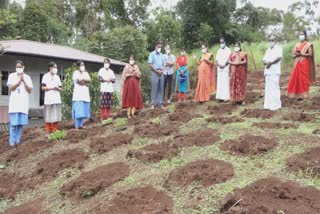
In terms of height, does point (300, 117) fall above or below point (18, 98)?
below

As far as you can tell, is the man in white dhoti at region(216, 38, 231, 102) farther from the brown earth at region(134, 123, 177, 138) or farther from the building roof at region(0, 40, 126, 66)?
the building roof at region(0, 40, 126, 66)

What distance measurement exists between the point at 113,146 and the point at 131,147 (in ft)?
1.16

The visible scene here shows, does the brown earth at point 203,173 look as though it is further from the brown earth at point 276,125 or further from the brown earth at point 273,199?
the brown earth at point 276,125

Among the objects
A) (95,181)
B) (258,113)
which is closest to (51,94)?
(95,181)

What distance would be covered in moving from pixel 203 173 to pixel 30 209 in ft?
8.03

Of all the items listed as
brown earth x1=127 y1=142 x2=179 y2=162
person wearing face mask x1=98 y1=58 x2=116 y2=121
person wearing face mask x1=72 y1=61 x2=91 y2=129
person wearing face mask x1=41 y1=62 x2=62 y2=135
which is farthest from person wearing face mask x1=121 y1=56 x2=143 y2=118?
brown earth x1=127 y1=142 x2=179 y2=162

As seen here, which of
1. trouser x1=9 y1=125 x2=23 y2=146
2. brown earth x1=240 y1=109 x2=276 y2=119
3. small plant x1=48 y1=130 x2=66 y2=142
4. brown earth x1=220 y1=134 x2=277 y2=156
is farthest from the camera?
trouser x1=9 y1=125 x2=23 y2=146

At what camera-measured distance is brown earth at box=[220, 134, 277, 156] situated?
622cm

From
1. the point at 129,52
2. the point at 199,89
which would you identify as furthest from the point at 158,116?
the point at 129,52

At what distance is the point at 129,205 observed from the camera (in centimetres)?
511

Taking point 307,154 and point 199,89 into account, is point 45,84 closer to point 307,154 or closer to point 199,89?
point 199,89

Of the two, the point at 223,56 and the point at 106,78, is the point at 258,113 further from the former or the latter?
the point at 106,78

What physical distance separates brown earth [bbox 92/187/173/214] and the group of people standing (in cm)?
433

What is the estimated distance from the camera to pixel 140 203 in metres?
5.12
